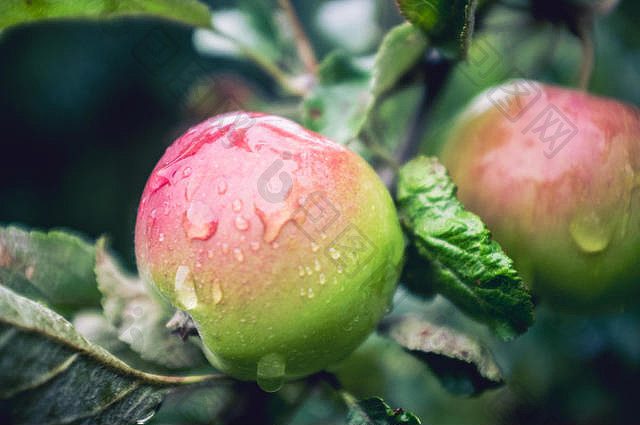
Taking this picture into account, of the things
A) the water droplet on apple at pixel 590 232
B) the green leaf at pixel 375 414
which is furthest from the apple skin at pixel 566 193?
the green leaf at pixel 375 414

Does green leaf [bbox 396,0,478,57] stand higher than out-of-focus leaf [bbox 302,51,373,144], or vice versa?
green leaf [bbox 396,0,478,57]

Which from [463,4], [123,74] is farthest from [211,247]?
[123,74]

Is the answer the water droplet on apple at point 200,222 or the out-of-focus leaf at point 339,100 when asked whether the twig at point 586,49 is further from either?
the water droplet on apple at point 200,222

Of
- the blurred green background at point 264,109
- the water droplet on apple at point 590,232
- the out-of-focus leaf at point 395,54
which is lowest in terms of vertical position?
the blurred green background at point 264,109

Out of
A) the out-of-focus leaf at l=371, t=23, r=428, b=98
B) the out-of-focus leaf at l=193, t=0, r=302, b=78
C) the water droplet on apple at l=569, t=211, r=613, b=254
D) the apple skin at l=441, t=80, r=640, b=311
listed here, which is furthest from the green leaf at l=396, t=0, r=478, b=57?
the out-of-focus leaf at l=193, t=0, r=302, b=78

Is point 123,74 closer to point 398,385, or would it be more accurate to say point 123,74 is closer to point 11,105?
point 11,105

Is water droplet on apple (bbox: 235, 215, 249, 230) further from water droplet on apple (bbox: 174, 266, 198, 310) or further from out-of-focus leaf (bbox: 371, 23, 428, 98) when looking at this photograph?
out-of-focus leaf (bbox: 371, 23, 428, 98)
